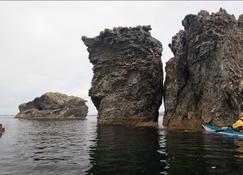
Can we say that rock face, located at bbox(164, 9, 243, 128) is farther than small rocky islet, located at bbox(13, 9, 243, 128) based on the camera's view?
No

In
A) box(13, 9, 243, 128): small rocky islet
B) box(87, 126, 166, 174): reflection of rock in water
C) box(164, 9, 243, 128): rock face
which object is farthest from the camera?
box(13, 9, 243, 128): small rocky islet

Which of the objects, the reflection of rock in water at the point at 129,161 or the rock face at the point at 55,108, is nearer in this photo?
the reflection of rock in water at the point at 129,161

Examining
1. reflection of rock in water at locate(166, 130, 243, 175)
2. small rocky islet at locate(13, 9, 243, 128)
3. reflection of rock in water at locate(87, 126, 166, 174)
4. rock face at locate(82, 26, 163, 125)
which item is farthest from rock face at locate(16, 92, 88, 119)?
reflection of rock in water at locate(166, 130, 243, 175)

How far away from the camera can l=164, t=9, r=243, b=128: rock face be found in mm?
53969

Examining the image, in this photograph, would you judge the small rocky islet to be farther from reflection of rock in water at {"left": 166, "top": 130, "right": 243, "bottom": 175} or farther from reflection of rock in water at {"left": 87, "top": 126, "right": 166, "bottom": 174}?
reflection of rock in water at {"left": 87, "top": 126, "right": 166, "bottom": 174}

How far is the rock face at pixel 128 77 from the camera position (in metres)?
73.9

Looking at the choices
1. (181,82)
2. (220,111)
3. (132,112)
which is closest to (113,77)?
(132,112)

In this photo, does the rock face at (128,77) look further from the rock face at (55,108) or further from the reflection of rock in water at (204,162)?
the rock face at (55,108)

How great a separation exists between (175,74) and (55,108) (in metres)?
90.4

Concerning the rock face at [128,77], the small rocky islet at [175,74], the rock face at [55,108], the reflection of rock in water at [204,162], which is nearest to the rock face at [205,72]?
the small rocky islet at [175,74]

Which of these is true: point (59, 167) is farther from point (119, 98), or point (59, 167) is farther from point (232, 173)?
point (119, 98)

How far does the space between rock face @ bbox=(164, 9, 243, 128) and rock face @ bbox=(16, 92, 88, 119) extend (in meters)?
82.9

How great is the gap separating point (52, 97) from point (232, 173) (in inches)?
5267

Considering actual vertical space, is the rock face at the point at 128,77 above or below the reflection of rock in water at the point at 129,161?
above
